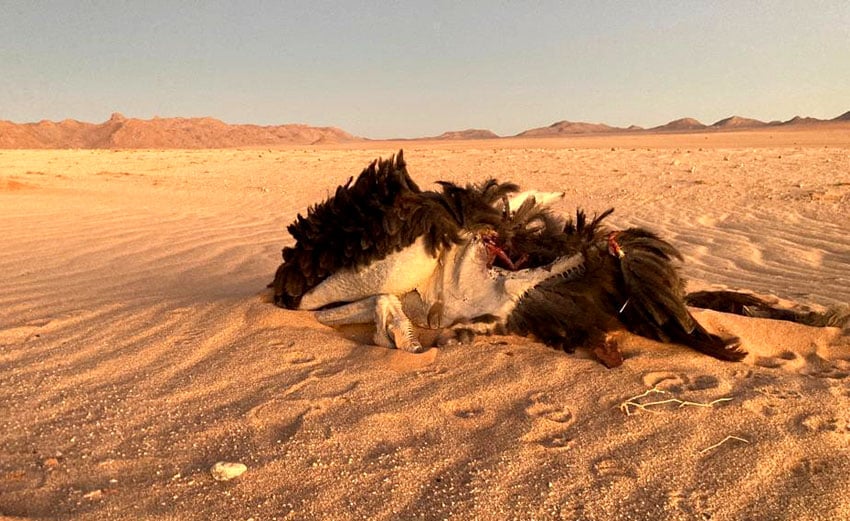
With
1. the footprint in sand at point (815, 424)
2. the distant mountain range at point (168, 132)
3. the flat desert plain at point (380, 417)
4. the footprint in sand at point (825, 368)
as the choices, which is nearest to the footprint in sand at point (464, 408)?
the flat desert plain at point (380, 417)

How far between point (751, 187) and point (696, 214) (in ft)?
9.36

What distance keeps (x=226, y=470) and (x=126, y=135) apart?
84149mm

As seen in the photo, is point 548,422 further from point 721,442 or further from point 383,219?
point 383,219

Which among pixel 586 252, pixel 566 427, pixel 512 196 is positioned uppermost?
pixel 512 196

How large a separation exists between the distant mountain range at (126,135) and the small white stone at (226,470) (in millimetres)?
72486

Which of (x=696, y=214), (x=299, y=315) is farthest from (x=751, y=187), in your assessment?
(x=299, y=315)

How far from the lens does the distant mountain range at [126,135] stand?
6950 centimetres

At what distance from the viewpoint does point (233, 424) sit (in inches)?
100

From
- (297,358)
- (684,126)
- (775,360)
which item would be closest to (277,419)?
Answer: (297,358)

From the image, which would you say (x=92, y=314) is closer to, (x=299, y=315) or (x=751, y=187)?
(x=299, y=315)

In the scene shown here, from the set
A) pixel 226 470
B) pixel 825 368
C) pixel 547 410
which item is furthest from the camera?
pixel 825 368

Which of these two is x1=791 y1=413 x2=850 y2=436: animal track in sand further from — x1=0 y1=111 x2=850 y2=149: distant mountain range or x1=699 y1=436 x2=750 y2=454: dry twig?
x1=0 y1=111 x2=850 y2=149: distant mountain range

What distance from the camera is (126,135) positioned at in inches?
3024

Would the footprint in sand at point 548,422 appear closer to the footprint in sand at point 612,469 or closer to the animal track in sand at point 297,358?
the footprint in sand at point 612,469
